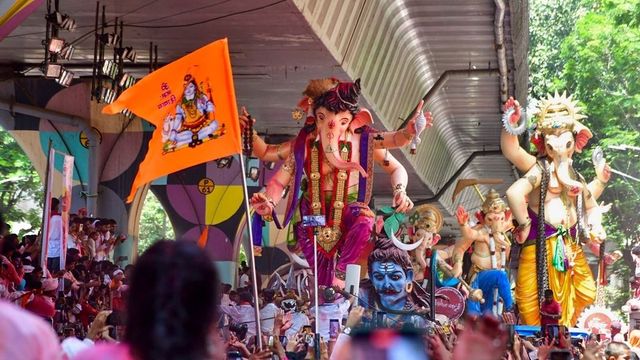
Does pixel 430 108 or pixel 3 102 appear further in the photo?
pixel 430 108

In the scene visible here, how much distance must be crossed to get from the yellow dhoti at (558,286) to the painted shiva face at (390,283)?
9.60 ft

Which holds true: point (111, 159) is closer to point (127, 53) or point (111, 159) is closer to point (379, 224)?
point (127, 53)

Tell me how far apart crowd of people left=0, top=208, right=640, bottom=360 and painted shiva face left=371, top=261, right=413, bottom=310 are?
0.24 metres

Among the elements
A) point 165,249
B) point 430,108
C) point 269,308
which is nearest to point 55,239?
point 269,308

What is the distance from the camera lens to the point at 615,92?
141 ft

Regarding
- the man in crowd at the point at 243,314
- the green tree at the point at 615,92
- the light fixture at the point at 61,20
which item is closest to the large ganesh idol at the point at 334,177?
the man in crowd at the point at 243,314

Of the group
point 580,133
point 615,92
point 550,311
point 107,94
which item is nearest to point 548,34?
point 615,92

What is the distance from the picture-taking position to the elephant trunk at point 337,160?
14172 millimetres

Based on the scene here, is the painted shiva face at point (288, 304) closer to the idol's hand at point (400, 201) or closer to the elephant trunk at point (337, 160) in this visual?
the idol's hand at point (400, 201)

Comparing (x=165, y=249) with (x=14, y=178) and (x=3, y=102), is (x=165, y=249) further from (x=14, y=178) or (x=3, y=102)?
(x=14, y=178)

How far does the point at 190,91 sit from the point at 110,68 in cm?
698

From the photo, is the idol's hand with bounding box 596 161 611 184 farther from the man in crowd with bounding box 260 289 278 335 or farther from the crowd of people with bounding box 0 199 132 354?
the crowd of people with bounding box 0 199 132 354

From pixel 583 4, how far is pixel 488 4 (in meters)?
31.9

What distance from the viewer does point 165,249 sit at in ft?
14.3
